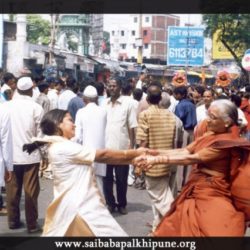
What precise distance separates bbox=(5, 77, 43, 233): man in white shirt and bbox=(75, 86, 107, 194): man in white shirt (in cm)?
62

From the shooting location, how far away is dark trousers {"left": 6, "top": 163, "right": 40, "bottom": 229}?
628 cm

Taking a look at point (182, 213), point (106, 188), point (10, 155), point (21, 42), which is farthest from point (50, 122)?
point (21, 42)

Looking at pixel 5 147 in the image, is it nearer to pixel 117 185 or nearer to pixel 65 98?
pixel 117 185

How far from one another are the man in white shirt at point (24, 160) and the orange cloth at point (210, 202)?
2.27m

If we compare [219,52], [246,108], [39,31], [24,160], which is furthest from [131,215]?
[39,31]

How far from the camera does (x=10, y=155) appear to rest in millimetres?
6125

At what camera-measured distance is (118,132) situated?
7.38 m

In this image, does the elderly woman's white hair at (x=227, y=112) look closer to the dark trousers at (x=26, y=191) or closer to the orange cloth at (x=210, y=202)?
the orange cloth at (x=210, y=202)

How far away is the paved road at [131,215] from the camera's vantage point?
6.38 meters

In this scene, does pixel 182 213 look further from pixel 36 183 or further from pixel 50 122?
pixel 36 183

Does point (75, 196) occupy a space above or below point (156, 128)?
below

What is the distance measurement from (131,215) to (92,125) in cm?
131

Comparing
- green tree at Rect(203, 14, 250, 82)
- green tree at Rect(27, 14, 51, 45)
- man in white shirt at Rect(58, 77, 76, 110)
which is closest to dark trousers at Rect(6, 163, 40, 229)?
man in white shirt at Rect(58, 77, 76, 110)

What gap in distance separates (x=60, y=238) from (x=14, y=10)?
28.4m
